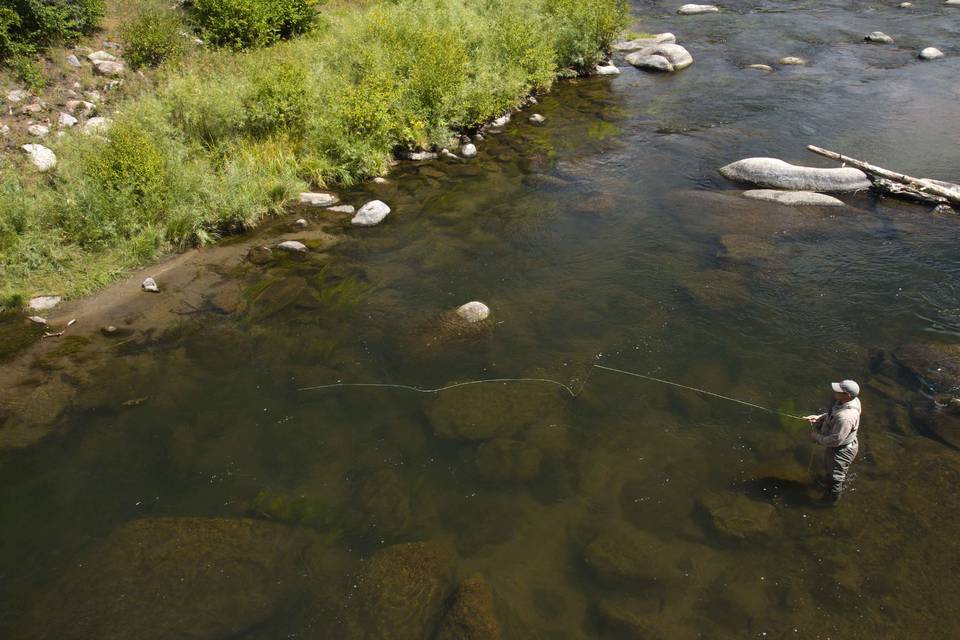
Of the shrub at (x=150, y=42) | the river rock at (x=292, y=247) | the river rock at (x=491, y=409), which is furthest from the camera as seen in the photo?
the shrub at (x=150, y=42)

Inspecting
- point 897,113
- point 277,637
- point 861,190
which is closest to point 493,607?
point 277,637

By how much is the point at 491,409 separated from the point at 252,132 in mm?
13014

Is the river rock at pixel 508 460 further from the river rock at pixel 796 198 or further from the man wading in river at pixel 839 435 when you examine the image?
the river rock at pixel 796 198

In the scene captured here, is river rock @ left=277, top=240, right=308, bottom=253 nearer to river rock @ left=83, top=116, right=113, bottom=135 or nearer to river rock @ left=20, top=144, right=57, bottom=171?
river rock @ left=83, top=116, right=113, bottom=135

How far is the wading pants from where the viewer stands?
8250mm

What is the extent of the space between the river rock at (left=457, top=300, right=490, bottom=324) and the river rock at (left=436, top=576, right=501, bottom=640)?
18.9ft

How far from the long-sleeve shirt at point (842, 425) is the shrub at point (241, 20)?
2270 cm

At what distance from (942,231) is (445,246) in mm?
12028

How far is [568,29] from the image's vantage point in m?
27.1

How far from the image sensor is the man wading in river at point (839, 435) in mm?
8109

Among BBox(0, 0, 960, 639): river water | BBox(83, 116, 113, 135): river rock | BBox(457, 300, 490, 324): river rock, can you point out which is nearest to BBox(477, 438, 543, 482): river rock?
BBox(0, 0, 960, 639): river water

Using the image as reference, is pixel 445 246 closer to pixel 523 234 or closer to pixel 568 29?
pixel 523 234

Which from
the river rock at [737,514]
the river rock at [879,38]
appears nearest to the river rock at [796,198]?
the river rock at [737,514]

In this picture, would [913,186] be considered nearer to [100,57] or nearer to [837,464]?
[837,464]
